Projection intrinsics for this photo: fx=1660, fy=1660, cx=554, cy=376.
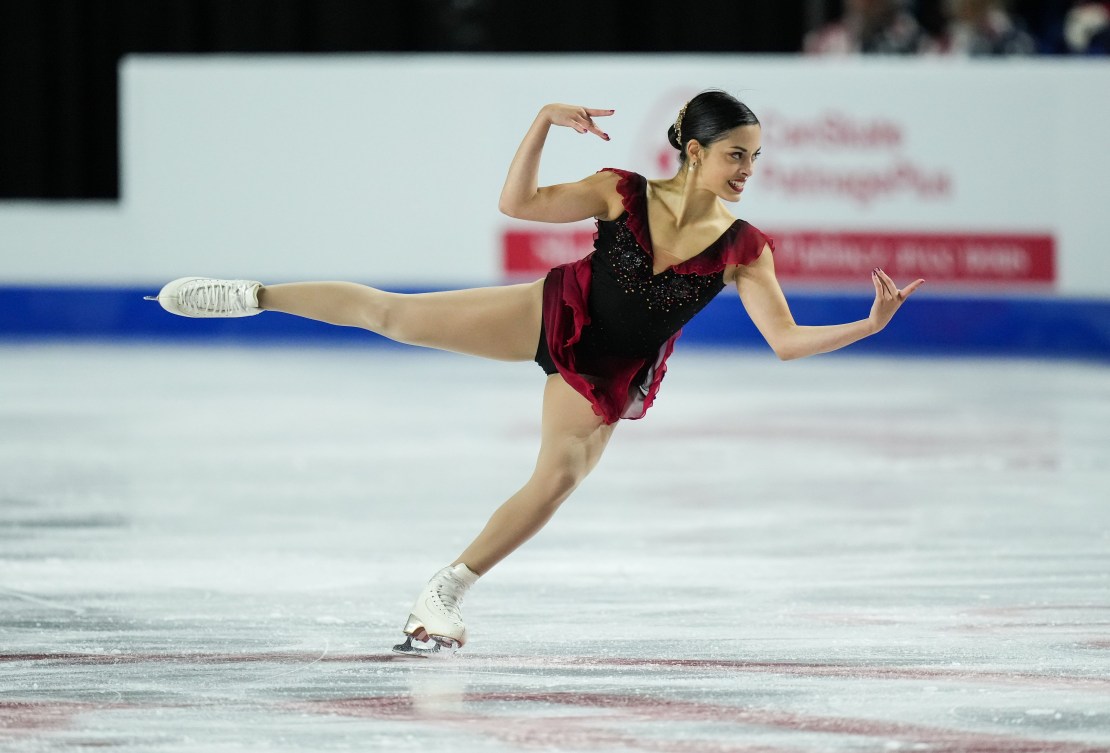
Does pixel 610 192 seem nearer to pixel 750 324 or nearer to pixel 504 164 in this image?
pixel 504 164

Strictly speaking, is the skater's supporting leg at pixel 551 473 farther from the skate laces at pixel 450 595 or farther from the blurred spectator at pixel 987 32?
the blurred spectator at pixel 987 32

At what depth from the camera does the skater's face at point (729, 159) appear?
315 cm

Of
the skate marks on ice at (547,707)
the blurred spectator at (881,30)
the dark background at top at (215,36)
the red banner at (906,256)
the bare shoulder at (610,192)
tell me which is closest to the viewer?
the skate marks on ice at (547,707)

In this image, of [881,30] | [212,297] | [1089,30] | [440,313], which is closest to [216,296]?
[212,297]

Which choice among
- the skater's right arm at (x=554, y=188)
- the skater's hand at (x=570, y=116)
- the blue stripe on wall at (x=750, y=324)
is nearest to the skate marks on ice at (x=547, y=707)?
the skater's right arm at (x=554, y=188)

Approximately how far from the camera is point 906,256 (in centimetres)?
814

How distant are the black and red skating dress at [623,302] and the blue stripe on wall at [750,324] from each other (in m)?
4.94

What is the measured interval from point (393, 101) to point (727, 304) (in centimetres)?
201

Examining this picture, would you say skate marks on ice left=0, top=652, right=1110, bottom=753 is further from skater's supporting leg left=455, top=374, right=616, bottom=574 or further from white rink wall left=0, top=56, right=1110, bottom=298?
white rink wall left=0, top=56, right=1110, bottom=298

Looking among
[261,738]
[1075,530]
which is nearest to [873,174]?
[1075,530]

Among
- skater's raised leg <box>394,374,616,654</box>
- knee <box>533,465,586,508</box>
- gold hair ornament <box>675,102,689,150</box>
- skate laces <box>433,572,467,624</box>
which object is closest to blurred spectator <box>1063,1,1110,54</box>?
gold hair ornament <box>675,102,689,150</box>

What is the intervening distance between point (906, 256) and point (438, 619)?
5466mm

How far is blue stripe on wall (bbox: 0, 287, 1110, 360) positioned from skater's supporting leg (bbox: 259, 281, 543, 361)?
4.96 meters

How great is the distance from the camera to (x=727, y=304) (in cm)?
855
